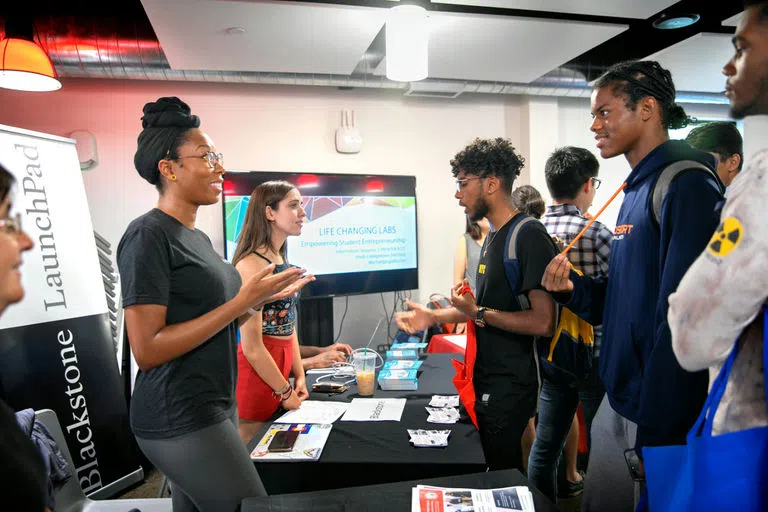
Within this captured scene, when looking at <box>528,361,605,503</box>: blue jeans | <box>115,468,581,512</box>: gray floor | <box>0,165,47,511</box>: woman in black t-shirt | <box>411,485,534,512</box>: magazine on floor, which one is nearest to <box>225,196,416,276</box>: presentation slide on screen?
<box>115,468,581,512</box>: gray floor

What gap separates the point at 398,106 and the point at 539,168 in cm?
152

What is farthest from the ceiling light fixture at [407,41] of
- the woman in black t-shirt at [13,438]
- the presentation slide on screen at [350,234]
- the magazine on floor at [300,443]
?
the woman in black t-shirt at [13,438]

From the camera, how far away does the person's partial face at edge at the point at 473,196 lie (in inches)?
76.9

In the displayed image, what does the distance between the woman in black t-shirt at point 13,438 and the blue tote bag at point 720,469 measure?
32.4 inches

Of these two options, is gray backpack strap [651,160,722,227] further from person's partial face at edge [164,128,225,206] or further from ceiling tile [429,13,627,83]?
ceiling tile [429,13,627,83]

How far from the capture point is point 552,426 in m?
2.04

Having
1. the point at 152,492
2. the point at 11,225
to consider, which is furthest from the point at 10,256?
the point at 152,492

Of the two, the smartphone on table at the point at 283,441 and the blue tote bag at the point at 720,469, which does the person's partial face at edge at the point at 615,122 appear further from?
the smartphone on table at the point at 283,441

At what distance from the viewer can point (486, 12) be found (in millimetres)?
2932

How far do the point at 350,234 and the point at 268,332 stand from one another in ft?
7.18

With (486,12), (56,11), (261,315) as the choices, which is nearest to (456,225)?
(486,12)

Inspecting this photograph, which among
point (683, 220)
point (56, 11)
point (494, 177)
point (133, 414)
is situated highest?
point (56, 11)

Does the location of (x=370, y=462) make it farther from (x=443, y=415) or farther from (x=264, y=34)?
(x=264, y=34)

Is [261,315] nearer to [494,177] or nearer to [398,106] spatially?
[494,177]
